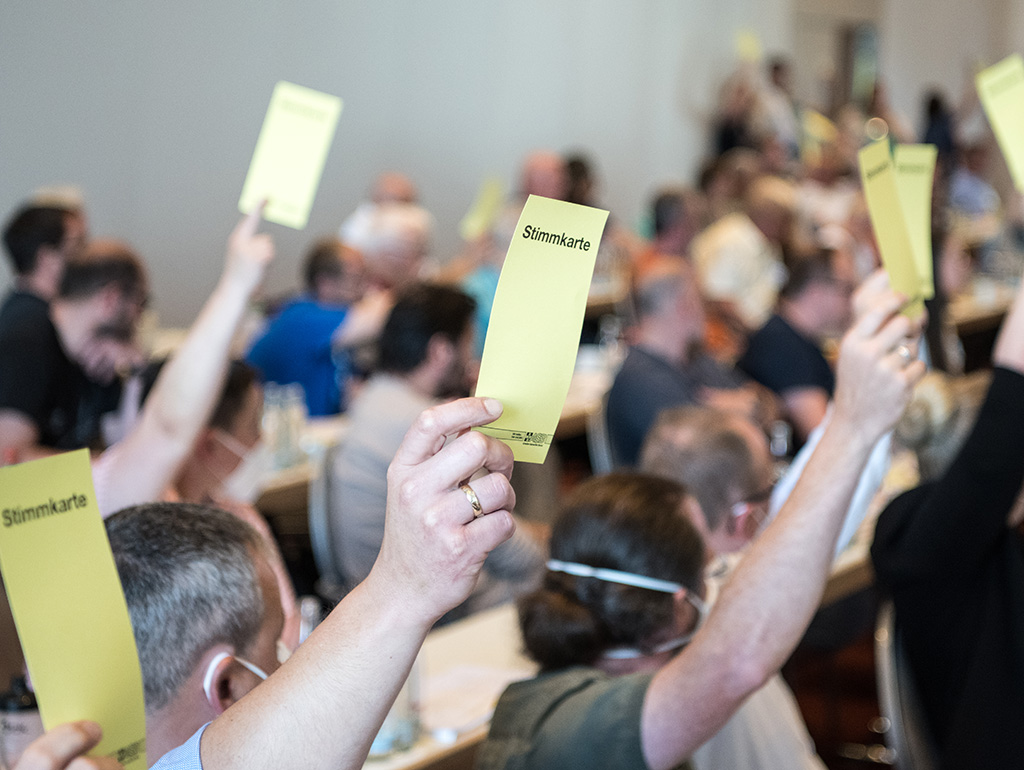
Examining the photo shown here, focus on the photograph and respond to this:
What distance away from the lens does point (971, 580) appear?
5.58 feet

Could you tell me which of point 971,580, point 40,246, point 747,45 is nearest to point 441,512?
point 971,580

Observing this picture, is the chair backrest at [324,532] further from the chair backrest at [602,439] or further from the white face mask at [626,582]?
the white face mask at [626,582]

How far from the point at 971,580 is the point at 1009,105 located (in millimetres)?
779

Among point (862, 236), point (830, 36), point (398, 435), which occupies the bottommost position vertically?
point (398, 435)

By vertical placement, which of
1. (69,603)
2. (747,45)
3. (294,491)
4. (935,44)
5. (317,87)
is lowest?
(294,491)

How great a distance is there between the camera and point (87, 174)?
498 cm

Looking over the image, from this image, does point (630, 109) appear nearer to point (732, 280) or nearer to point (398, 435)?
point (732, 280)

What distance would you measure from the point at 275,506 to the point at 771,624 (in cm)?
232

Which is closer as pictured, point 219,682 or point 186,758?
point 186,758

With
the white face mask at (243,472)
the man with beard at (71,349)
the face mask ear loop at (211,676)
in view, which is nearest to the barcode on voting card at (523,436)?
the face mask ear loop at (211,676)

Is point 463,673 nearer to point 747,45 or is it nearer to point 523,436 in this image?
point 523,436

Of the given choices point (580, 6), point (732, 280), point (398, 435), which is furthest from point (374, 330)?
point (580, 6)

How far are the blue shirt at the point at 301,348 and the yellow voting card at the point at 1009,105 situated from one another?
309 centimetres

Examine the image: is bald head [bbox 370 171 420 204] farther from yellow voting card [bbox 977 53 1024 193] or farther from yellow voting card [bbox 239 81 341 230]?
yellow voting card [bbox 977 53 1024 193]
